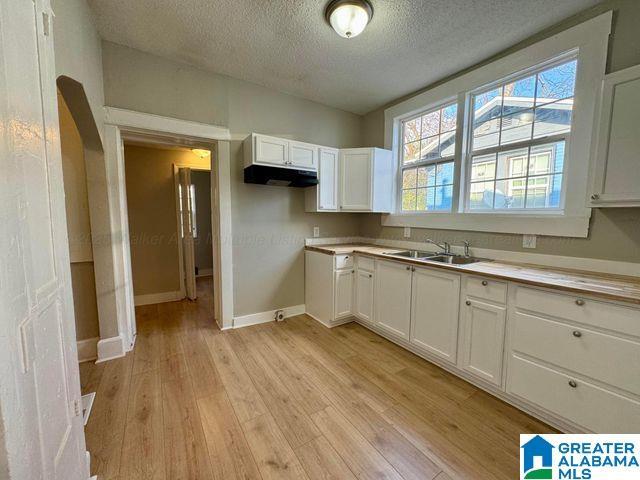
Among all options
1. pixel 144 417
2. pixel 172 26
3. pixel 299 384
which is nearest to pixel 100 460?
pixel 144 417

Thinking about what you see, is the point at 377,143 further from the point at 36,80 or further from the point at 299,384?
the point at 36,80

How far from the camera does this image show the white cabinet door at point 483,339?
1758 millimetres

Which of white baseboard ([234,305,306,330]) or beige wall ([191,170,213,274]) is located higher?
beige wall ([191,170,213,274])

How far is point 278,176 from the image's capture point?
8.75 feet

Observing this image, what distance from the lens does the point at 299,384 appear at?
6.40ft

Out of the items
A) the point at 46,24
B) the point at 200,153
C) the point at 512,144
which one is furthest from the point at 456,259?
the point at 200,153

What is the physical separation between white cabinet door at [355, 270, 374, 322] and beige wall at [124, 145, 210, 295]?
2685 mm

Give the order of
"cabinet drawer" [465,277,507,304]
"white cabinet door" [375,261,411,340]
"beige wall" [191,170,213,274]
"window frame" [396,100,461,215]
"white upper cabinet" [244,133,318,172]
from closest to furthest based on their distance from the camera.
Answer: "cabinet drawer" [465,277,507,304] → "white cabinet door" [375,261,411,340] → "white upper cabinet" [244,133,318,172] → "window frame" [396,100,461,215] → "beige wall" [191,170,213,274]

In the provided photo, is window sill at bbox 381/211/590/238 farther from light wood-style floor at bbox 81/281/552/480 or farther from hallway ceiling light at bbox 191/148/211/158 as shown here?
hallway ceiling light at bbox 191/148/211/158

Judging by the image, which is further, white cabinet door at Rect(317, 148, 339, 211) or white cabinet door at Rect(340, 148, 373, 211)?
white cabinet door at Rect(340, 148, 373, 211)

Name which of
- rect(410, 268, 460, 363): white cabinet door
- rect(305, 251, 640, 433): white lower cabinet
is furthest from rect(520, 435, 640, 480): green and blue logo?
rect(410, 268, 460, 363): white cabinet door

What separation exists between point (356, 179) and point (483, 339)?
2043 mm

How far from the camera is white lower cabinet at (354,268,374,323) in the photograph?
2744mm

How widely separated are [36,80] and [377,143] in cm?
317
